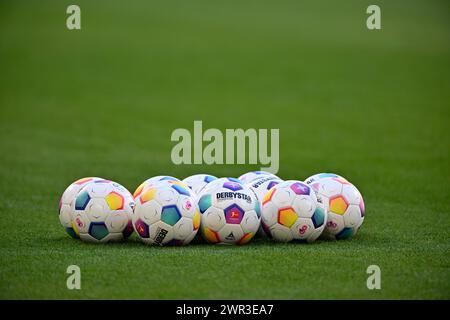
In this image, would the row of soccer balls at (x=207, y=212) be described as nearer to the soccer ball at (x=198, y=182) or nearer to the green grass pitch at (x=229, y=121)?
the green grass pitch at (x=229, y=121)

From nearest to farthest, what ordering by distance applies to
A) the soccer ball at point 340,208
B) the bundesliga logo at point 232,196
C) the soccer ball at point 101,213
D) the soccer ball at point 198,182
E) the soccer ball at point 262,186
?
the bundesliga logo at point 232,196
the soccer ball at point 101,213
the soccer ball at point 340,208
the soccer ball at point 262,186
the soccer ball at point 198,182

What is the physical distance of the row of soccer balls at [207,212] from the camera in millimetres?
10406

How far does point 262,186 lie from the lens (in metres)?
11.6

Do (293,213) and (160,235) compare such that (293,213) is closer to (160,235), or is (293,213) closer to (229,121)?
(160,235)

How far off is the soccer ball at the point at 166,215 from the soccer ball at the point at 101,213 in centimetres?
32

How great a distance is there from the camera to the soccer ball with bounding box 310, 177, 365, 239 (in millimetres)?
11164

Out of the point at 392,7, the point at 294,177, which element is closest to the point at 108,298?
the point at 294,177

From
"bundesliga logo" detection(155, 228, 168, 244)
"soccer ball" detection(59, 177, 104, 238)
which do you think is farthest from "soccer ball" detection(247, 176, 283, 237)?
"soccer ball" detection(59, 177, 104, 238)

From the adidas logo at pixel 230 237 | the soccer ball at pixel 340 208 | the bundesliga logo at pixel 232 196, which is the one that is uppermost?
the bundesliga logo at pixel 232 196

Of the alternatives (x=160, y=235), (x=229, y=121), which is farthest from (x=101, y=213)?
(x=229, y=121)

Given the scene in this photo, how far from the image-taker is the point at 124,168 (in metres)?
19.3

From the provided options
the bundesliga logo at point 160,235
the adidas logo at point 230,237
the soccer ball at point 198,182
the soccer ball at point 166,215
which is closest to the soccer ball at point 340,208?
the adidas logo at point 230,237

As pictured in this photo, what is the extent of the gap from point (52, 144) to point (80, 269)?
13.8 meters
